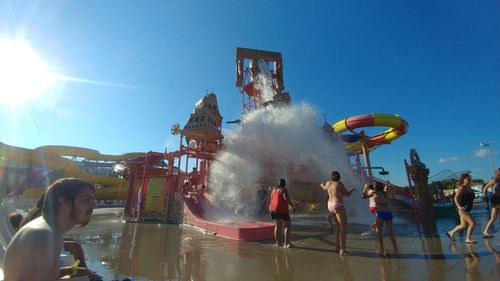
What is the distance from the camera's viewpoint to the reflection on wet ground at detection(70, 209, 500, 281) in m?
3.93

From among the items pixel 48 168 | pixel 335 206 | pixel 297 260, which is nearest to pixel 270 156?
pixel 335 206

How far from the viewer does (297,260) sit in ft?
15.9

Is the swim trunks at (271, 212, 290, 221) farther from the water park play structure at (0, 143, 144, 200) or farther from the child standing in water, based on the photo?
the water park play structure at (0, 143, 144, 200)

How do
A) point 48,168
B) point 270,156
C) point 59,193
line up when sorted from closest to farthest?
1. point 59,193
2. point 270,156
3. point 48,168

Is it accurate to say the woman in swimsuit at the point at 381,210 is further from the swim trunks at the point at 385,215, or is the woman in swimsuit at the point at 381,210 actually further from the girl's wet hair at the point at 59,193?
the girl's wet hair at the point at 59,193

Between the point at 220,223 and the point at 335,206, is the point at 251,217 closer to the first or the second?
the point at 220,223

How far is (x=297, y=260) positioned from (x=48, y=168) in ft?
88.3

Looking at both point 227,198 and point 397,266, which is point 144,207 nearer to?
point 227,198

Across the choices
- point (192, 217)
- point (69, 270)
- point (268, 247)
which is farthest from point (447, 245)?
point (192, 217)

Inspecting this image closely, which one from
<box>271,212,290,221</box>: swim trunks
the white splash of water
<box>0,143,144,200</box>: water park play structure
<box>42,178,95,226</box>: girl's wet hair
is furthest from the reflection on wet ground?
<box>0,143,144,200</box>: water park play structure

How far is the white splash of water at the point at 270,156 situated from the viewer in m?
12.4

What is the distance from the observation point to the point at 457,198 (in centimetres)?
583

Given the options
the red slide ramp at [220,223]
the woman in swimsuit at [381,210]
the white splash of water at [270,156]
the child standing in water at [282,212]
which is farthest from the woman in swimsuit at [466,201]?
the white splash of water at [270,156]

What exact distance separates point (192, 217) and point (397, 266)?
7507 mm
